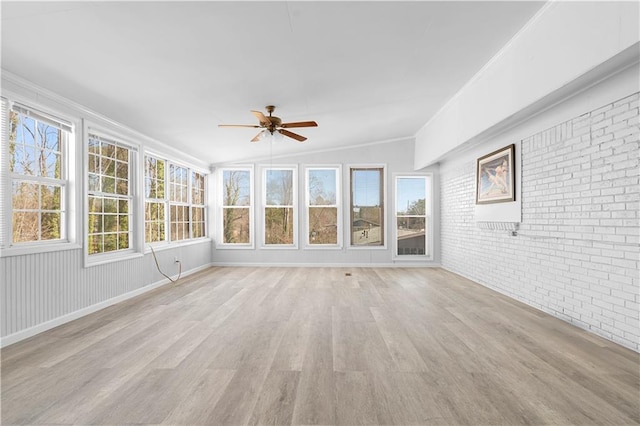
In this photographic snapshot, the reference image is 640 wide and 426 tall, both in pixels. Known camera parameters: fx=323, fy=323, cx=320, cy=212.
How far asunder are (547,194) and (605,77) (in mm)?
1386

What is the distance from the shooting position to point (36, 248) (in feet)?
10.7

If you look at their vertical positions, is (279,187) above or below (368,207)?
above

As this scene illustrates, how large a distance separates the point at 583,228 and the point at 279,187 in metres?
5.84

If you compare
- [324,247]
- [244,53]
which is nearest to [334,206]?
[324,247]

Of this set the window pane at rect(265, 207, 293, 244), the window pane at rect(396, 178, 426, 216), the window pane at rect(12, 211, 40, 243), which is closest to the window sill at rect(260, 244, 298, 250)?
the window pane at rect(265, 207, 293, 244)

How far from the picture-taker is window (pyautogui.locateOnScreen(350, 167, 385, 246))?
7660mm

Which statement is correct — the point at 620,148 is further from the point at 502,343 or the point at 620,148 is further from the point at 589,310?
the point at 502,343

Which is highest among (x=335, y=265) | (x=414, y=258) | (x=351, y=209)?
(x=351, y=209)

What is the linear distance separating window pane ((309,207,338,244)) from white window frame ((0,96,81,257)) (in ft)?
15.6

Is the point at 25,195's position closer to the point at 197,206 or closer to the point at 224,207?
the point at 197,206

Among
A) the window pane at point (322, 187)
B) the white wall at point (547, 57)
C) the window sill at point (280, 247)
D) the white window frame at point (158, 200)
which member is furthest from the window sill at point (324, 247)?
the white wall at point (547, 57)

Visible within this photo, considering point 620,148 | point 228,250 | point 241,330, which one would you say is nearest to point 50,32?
point 241,330

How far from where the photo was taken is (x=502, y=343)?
2.91 metres

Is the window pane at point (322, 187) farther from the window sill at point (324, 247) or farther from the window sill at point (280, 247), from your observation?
the window sill at point (280, 247)
